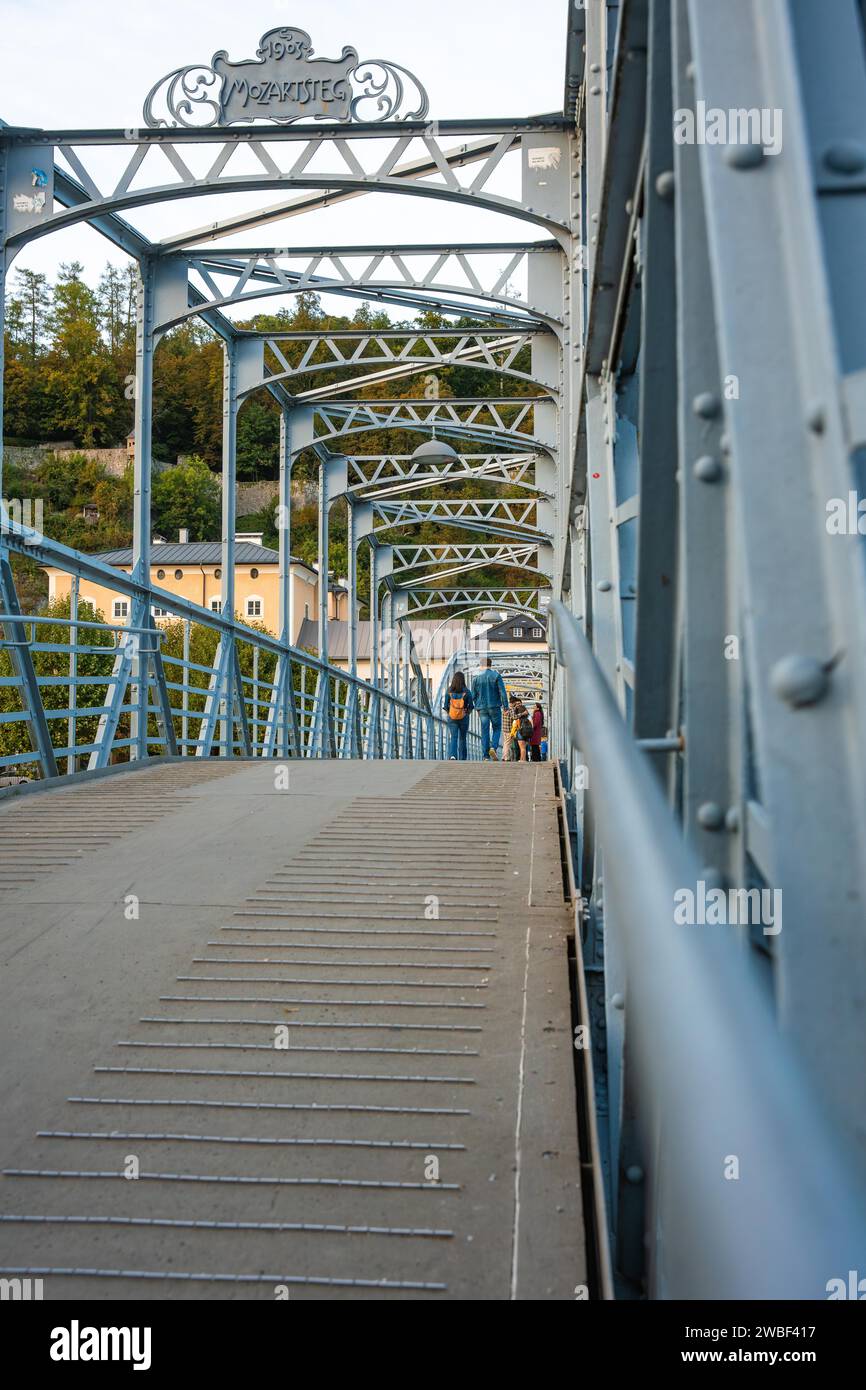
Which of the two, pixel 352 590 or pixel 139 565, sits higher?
pixel 352 590

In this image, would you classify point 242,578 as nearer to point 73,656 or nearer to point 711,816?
point 73,656

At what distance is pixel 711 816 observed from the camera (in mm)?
1461

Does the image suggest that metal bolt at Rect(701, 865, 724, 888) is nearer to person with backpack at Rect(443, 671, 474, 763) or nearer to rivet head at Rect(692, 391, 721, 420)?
rivet head at Rect(692, 391, 721, 420)

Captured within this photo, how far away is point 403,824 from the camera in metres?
5.77

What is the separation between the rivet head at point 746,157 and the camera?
3.81ft

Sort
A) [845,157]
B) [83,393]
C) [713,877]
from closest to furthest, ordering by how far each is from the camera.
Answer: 1. [845,157]
2. [713,877]
3. [83,393]

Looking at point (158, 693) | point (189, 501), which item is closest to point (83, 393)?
point (189, 501)

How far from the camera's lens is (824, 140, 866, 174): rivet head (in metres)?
1.09

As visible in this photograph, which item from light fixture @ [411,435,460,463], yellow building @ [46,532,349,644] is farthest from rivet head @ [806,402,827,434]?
yellow building @ [46,532,349,644]

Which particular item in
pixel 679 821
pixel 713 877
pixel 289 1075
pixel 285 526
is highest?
pixel 285 526

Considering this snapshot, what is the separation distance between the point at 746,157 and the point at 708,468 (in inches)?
15.8

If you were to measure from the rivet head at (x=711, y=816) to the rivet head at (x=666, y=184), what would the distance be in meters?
0.92

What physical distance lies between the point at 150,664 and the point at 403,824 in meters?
4.26

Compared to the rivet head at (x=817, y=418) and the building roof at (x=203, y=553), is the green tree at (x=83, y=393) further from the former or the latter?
the rivet head at (x=817, y=418)
